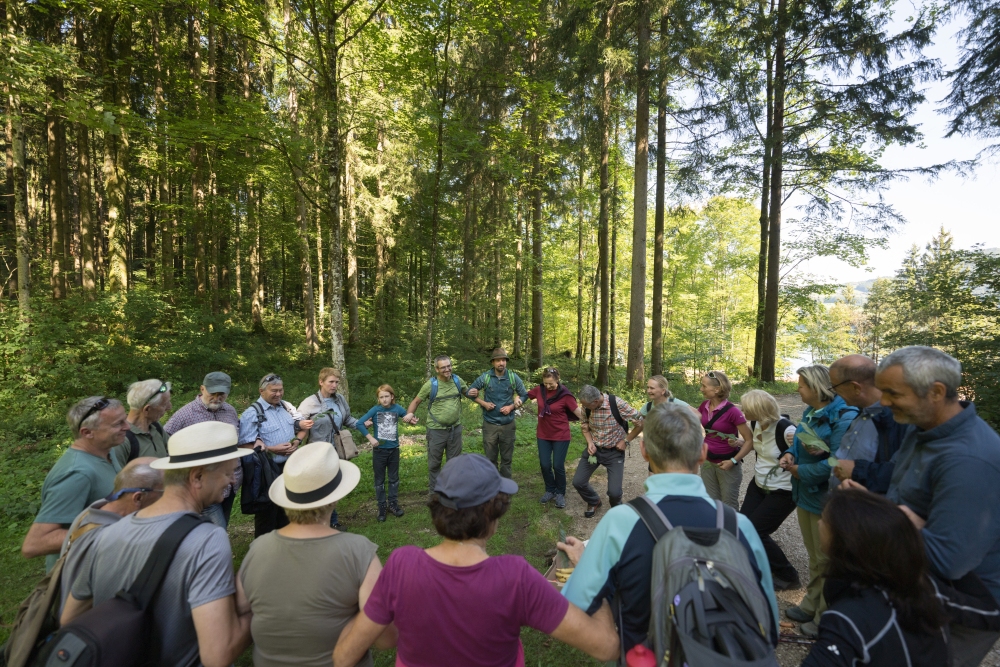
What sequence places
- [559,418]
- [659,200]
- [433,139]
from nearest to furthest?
[559,418] < [433,139] < [659,200]

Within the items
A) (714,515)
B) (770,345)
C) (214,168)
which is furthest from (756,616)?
(214,168)

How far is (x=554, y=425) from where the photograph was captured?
602 centimetres

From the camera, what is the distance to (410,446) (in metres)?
8.90

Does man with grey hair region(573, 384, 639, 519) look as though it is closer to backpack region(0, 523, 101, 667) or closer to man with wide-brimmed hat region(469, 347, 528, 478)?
man with wide-brimmed hat region(469, 347, 528, 478)

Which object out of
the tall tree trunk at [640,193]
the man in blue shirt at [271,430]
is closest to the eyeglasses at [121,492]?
the man in blue shirt at [271,430]

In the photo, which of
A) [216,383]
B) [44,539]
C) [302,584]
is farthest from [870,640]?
[216,383]

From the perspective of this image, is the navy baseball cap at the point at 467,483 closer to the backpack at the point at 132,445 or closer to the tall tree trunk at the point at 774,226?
the backpack at the point at 132,445

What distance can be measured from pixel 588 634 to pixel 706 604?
52 cm

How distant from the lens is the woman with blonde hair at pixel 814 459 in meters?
3.35

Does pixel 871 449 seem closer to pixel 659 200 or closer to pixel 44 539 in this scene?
pixel 44 539

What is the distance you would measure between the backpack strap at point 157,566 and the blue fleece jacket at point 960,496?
3.23m

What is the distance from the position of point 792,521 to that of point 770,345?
11780 millimetres

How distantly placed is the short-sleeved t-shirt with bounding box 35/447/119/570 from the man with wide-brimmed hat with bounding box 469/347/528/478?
4.20 metres

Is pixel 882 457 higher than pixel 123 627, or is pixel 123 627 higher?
pixel 882 457
